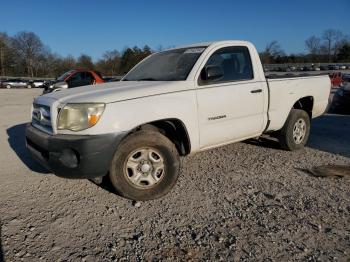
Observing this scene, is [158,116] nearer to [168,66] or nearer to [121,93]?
[121,93]

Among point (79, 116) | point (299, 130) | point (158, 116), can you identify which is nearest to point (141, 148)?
point (158, 116)

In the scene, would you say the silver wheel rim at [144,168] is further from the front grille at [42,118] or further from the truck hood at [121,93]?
the front grille at [42,118]

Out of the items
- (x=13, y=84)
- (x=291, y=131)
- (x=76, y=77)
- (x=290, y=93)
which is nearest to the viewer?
(x=290, y=93)

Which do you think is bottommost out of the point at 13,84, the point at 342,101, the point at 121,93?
the point at 342,101

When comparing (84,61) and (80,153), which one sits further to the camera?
(84,61)

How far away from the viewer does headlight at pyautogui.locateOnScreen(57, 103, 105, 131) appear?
143 inches

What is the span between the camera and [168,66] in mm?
4969

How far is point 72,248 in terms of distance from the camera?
305cm

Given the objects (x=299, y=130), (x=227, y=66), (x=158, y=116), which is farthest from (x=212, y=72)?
(x=299, y=130)

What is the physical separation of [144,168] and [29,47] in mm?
90007

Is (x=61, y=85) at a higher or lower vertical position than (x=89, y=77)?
lower

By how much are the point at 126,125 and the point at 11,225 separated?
1.51 metres

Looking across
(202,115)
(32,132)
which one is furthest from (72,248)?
(202,115)

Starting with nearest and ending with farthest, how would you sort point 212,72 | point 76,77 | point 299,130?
point 212,72, point 299,130, point 76,77
